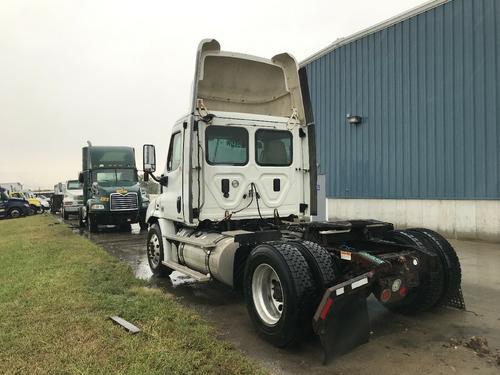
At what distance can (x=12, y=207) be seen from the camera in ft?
100

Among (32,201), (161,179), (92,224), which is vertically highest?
(161,179)

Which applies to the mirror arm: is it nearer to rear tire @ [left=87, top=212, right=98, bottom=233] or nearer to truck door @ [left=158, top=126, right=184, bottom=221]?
truck door @ [left=158, top=126, right=184, bottom=221]

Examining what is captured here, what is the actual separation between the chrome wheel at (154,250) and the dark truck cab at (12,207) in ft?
85.0

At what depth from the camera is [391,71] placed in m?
14.9

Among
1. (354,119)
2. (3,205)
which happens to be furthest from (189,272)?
(3,205)

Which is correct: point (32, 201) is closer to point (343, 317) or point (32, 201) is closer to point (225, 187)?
point (225, 187)

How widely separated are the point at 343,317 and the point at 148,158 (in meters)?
4.60

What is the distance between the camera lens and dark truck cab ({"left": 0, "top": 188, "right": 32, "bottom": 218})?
29891 millimetres

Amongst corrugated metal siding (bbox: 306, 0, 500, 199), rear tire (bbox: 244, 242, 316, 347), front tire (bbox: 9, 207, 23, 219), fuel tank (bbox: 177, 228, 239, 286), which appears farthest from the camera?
front tire (bbox: 9, 207, 23, 219)

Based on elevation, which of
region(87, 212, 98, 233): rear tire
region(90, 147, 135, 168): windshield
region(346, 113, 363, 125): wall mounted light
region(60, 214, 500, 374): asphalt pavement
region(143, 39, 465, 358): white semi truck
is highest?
region(346, 113, 363, 125): wall mounted light

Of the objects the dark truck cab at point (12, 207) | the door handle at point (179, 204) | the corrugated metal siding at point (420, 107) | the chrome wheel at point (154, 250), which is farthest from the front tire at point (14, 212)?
the door handle at point (179, 204)

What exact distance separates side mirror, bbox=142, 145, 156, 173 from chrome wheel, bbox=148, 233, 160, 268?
4.55 feet

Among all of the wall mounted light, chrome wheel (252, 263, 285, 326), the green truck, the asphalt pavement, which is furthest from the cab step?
Answer: the wall mounted light

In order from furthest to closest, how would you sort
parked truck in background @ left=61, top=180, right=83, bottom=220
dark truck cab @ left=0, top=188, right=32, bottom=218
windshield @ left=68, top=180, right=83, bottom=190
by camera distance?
dark truck cab @ left=0, top=188, right=32, bottom=218 → windshield @ left=68, top=180, right=83, bottom=190 → parked truck in background @ left=61, top=180, right=83, bottom=220
